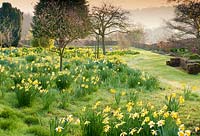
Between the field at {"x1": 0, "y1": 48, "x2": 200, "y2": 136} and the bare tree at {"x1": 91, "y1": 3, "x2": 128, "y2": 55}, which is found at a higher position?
the bare tree at {"x1": 91, "y1": 3, "x2": 128, "y2": 55}

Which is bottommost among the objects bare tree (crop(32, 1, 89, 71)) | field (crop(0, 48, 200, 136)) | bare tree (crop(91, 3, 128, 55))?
field (crop(0, 48, 200, 136))

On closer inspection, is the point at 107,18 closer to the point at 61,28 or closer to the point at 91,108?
the point at 61,28

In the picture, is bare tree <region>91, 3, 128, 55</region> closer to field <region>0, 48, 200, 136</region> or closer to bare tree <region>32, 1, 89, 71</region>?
bare tree <region>32, 1, 89, 71</region>

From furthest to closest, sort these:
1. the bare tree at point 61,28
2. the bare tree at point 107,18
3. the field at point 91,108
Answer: the bare tree at point 107,18 < the bare tree at point 61,28 < the field at point 91,108

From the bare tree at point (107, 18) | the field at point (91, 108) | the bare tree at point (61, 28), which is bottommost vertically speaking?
the field at point (91, 108)

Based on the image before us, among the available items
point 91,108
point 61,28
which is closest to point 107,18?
point 61,28

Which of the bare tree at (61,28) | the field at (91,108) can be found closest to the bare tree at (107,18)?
the bare tree at (61,28)

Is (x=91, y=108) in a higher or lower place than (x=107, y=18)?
lower

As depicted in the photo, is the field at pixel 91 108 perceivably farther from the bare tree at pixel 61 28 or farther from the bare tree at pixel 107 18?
the bare tree at pixel 107 18

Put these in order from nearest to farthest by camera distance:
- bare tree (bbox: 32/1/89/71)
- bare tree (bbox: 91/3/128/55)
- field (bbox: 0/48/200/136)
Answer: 1. field (bbox: 0/48/200/136)
2. bare tree (bbox: 32/1/89/71)
3. bare tree (bbox: 91/3/128/55)

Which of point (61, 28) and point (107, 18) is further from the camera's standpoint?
point (107, 18)

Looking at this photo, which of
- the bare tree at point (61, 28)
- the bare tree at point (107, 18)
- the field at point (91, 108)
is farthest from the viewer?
the bare tree at point (107, 18)

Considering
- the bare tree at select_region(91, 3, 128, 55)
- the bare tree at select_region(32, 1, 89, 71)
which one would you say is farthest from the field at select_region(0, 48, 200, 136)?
the bare tree at select_region(91, 3, 128, 55)

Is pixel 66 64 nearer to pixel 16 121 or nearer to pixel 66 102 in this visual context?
pixel 66 102
